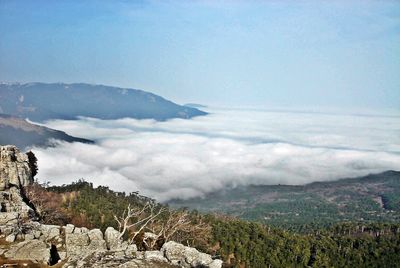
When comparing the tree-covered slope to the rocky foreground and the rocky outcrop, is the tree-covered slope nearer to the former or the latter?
the rocky foreground

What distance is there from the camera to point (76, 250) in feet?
120

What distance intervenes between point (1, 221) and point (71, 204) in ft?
241

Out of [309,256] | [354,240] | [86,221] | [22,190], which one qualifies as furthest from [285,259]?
[22,190]

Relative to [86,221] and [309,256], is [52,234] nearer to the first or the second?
[86,221]

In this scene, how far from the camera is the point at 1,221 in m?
43.1

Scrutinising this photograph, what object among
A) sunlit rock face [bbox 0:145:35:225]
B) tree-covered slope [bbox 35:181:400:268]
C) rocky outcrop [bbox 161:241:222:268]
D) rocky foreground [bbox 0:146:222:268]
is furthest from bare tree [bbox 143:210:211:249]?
tree-covered slope [bbox 35:181:400:268]

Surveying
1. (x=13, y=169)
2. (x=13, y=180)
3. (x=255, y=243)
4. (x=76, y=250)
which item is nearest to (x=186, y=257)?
(x=76, y=250)

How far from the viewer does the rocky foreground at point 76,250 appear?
30.4 meters

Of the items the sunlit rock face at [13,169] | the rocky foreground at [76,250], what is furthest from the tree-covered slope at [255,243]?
the rocky foreground at [76,250]

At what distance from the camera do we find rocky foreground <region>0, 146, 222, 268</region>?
99.7ft

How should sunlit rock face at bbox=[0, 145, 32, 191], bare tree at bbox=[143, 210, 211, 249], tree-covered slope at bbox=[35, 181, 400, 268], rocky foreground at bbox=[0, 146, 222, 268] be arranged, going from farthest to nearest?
tree-covered slope at bbox=[35, 181, 400, 268]
sunlit rock face at bbox=[0, 145, 32, 191]
bare tree at bbox=[143, 210, 211, 249]
rocky foreground at bbox=[0, 146, 222, 268]

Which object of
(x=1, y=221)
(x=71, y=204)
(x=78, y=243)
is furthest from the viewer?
(x=71, y=204)

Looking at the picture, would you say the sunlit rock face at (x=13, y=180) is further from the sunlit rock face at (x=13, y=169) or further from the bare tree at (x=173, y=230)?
the bare tree at (x=173, y=230)

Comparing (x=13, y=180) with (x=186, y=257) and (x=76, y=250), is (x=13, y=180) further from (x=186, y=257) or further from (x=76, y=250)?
(x=186, y=257)
